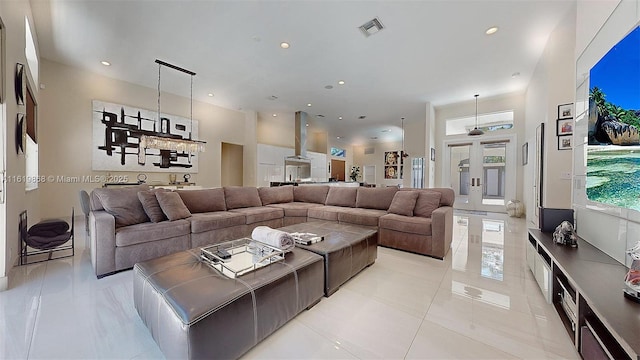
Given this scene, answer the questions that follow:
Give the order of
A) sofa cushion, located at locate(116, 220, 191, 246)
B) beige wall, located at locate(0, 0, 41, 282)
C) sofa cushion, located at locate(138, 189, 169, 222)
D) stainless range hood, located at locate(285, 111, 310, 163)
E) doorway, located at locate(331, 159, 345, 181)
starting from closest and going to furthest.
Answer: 1. beige wall, located at locate(0, 0, 41, 282)
2. sofa cushion, located at locate(116, 220, 191, 246)
3. sofa cushion, located at locate(138, 189, 169, 222)
4. stainless range hood, located at locate(285, 111, 310, 163)
5. doorway, located at locate(331, 159, 345, 181)

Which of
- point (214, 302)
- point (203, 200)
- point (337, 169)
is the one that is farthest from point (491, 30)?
point (337, 169)

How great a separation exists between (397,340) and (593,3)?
3.29m

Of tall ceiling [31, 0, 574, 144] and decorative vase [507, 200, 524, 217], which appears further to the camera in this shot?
decorative vase [507, 200, 524, 217]

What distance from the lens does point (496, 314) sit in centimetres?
176

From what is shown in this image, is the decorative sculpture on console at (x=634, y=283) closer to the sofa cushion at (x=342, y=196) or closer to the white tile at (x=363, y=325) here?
the white tile at (x=363, y=325)

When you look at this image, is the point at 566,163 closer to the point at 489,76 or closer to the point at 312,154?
the point at 489,76

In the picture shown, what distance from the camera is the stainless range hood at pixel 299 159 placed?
802cm

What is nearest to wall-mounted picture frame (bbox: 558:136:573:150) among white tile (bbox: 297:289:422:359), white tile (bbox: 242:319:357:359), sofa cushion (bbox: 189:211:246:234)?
white tile (bbox: 297:289:422:359)

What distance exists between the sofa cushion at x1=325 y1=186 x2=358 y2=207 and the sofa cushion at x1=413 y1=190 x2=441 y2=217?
3.94 feet

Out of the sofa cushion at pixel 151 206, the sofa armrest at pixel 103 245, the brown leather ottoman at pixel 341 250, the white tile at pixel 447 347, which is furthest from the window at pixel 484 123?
the sofa armrest at pixel 103 245

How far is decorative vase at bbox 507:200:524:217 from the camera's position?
593cm

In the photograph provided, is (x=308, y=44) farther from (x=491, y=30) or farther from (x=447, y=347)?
(x=447, y=347)

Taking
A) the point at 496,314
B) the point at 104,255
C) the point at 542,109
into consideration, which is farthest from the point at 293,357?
the point at 542,109

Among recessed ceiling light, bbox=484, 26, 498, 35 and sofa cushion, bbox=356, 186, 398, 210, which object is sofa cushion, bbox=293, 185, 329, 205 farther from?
recessed ceiling light, bbox=484, 26, 498, 35
